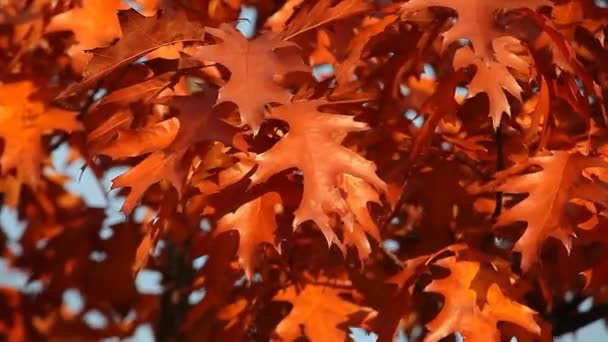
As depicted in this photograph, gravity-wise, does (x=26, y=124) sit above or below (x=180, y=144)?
below

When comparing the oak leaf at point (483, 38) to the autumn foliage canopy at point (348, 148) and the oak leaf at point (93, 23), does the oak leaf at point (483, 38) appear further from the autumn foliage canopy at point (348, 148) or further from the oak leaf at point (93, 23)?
the oak leaf at point (93, 23)

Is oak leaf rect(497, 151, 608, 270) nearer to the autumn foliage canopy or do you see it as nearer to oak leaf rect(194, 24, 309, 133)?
the autumn foliage canopy

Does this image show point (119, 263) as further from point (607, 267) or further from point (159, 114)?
point (607, 267)

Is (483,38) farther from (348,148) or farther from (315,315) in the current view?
(315,315)

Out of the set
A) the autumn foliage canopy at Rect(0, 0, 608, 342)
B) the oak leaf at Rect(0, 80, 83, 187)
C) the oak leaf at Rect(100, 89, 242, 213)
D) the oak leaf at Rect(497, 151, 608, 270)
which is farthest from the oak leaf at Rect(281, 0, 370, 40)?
the oak leaf at Rect(0, 80, 83, 187)

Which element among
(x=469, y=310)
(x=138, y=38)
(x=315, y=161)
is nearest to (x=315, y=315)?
(x=469, y=310)

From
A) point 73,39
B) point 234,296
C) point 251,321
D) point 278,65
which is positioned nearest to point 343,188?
point 278,65

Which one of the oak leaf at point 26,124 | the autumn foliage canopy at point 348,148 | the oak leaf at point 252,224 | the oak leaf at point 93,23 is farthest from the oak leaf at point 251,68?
the oak leaf at point 26,124
